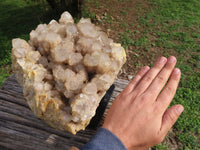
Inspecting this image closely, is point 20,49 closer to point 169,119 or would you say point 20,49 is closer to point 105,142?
point 105,142

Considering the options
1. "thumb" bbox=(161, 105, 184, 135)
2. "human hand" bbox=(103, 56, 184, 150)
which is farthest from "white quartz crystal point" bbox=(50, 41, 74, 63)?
"thumb" bbox=(161, 105, 184, 135)

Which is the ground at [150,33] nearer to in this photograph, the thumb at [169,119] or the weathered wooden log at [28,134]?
the thumb at [169,119]

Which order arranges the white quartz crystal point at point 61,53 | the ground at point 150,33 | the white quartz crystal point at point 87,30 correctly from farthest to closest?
1. the ground at point 150,33
2. the white quartz crystal point at point 87,30
3. the white quartz crystal point at point 61,53

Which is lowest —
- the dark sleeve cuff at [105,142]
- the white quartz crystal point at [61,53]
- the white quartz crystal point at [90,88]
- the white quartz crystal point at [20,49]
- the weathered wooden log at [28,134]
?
the weathered wooden log at [28,134]

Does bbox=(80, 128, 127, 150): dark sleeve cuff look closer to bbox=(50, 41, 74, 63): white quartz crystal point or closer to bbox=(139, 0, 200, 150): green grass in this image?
bbox=(50, 41, 74, 63): white quartz crystal point

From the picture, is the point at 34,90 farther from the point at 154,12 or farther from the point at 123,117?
the point at 154,12

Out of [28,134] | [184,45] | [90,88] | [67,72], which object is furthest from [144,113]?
[184,45]

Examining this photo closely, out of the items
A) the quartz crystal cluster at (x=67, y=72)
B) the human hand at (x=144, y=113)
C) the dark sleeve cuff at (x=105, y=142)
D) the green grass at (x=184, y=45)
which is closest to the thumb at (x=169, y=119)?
the human hand at (x=144, y=113)
